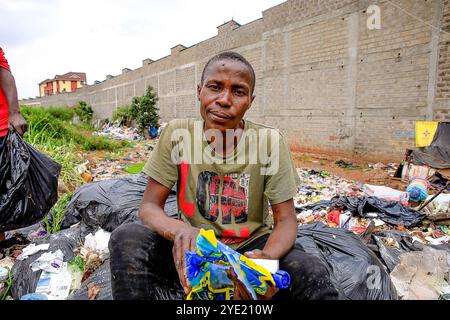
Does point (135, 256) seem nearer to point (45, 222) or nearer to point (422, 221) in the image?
point (45, 222)

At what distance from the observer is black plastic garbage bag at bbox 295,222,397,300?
5.63 feet

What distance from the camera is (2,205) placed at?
2.12m

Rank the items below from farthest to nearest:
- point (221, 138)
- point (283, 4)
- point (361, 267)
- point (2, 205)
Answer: point (283, 4) → point (2, 205) → point (361, 267) → point (221, 138)

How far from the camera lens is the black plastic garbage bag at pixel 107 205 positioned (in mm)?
2561

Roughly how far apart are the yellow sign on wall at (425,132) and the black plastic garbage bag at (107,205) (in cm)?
595

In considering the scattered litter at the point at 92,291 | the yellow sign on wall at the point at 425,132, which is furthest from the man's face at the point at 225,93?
the yellow sign on wall at the point at 425,132

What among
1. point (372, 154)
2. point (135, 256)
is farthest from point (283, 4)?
point (135, 256)

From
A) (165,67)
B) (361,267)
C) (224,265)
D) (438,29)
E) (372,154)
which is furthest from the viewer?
(165,67)

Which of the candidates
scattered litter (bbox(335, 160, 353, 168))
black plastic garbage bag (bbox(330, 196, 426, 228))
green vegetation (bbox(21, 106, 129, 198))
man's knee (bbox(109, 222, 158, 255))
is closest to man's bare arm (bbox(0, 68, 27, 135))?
green vegetation (bbox(21, 106, 129, 198))

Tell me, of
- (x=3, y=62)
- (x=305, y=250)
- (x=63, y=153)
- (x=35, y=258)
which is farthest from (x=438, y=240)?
(x=63, y=153)

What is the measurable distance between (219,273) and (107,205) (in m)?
2.00

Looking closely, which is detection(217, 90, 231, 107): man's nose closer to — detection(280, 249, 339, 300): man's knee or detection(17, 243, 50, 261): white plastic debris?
detection(280, 249, 339, 300): man's knee

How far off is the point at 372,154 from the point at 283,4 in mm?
5501

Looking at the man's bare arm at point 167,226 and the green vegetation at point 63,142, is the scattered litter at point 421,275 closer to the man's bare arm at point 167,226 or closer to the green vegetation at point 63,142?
the man's bare arm at point 167,226
